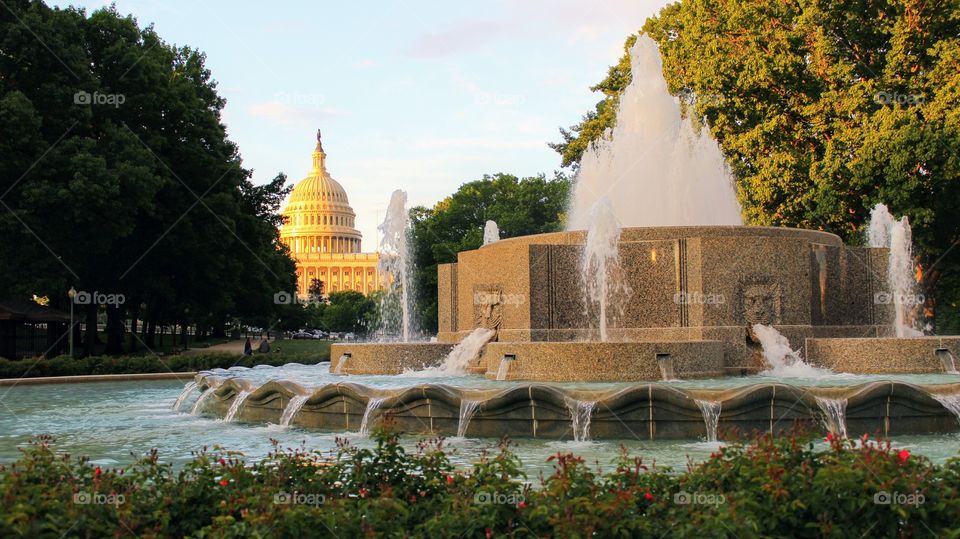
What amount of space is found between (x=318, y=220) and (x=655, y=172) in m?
150

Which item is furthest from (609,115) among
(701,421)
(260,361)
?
(701,421)

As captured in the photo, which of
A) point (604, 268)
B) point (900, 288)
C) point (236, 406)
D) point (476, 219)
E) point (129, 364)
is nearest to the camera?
point (236, 406)

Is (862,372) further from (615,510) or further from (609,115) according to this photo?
(609,115)

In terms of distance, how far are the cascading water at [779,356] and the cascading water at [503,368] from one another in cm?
417

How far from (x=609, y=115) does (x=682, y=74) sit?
14.3ft

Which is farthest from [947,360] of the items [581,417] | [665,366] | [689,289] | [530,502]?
[530,502]

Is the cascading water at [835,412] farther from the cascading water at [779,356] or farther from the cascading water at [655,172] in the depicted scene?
the cascading water at [655,172]

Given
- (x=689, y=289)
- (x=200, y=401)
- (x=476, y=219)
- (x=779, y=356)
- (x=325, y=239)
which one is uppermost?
(x=325, y=239)

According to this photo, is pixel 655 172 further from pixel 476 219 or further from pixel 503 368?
pixel 476 219

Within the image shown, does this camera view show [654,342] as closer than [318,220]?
Yes

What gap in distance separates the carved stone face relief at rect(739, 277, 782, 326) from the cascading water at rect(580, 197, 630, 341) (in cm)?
194

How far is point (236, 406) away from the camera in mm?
12922

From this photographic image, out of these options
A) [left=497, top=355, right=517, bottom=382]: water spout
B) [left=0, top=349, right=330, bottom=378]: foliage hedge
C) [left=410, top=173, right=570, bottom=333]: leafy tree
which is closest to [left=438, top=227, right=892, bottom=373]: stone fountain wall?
[left=497, top=355, right=517, bottom=382]: water spout

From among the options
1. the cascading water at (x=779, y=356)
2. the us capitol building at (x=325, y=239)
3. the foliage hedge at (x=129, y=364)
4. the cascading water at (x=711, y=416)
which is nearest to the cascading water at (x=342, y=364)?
the cascading water at (x=779, y=356)
